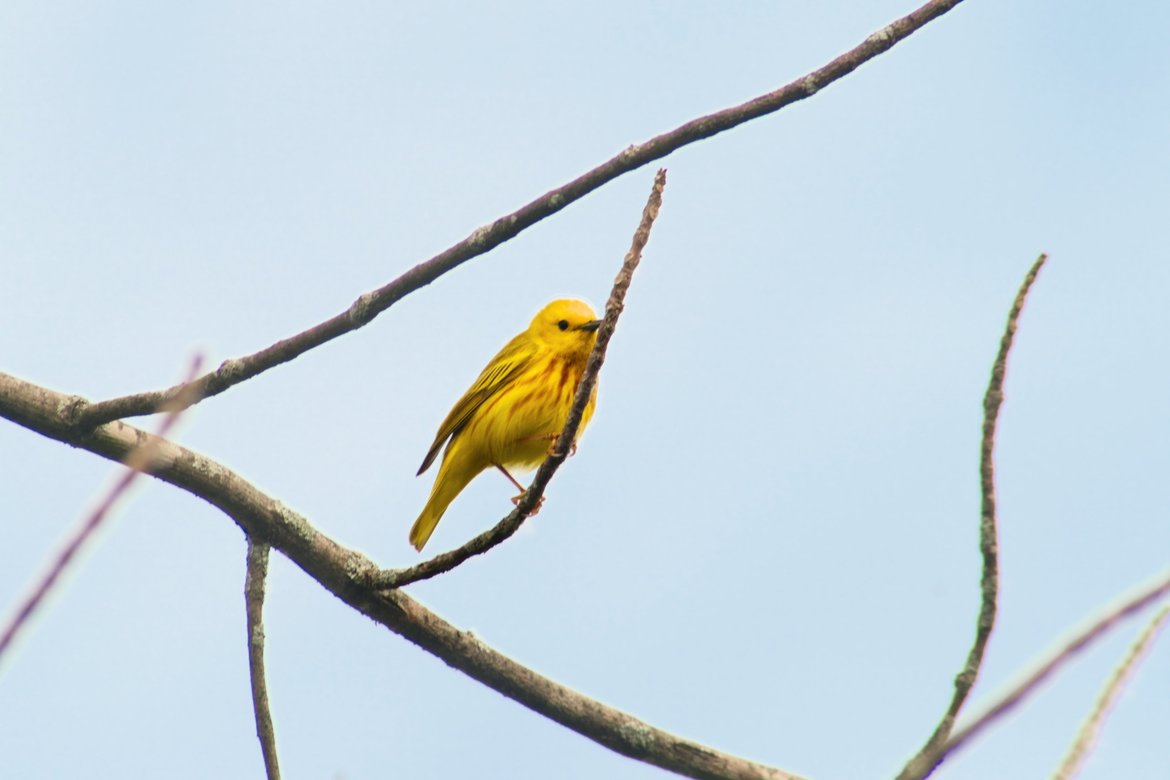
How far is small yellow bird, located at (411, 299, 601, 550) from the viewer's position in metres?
7.21

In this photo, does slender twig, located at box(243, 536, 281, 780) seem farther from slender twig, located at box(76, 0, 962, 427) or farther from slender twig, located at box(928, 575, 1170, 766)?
slender twig, located at box(928, 575, 1170, 766)

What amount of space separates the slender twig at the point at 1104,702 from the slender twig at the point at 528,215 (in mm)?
1916

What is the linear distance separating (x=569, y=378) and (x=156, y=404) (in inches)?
149

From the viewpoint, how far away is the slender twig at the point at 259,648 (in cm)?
386

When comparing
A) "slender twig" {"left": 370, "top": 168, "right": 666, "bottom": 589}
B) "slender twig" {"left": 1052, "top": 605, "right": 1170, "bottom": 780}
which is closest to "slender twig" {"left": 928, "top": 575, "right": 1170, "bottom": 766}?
"slender twig" {"left": 1052, "top": 605, "right": 1170, "bottom": 780}

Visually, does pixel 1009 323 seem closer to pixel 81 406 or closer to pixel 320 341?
pixel 320 341

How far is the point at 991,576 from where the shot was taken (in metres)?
2.46

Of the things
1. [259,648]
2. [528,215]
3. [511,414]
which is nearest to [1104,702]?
[528,215]

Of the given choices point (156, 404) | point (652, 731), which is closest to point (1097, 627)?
point (652, 731)

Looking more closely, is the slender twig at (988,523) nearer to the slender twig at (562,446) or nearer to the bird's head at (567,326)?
the slender twig at (562,446)

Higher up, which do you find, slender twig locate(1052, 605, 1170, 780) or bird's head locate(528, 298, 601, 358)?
bird's head locate(528, 298, 601, 358)

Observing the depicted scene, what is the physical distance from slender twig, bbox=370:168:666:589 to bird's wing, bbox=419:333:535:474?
11.5 ft

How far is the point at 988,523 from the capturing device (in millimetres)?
2516

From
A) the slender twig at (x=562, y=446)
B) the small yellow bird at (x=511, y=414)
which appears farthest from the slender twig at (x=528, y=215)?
the small yellow bird at (x=511, y=414)
